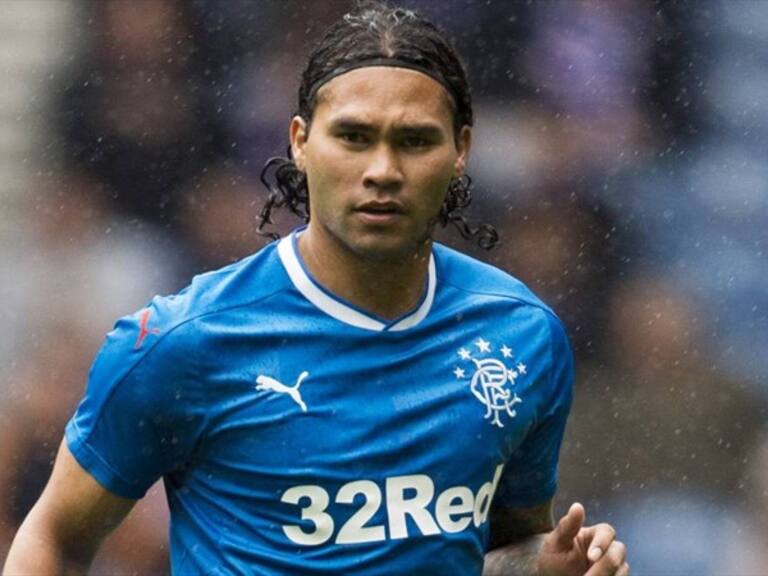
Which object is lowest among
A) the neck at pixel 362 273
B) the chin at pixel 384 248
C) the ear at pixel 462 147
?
the neck at pixel 362 273

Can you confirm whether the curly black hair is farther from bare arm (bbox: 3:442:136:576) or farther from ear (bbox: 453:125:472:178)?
bare arm (bbox: 3:442:136:576)

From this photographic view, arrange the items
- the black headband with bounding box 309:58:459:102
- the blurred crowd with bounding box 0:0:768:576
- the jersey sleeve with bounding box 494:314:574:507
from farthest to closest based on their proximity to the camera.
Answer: the blurred crowd with bounding box 0:0:768:576
the jersey sleeve with bounding box 494:314:574:507
the black headband with bounding box 309:58:459:102

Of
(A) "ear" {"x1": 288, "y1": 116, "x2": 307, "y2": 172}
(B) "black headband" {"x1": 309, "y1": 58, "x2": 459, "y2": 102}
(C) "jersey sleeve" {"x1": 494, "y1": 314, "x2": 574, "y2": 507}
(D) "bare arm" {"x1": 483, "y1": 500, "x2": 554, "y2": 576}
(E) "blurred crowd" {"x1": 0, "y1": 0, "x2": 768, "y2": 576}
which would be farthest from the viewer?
(E) "blurred crowd" {"x1": 0, "y1": 0, "x2": 768, "y2": 576}

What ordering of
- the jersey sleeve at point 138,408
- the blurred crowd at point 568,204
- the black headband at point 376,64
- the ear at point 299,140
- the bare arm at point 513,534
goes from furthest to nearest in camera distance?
the blurred crowd at point 568,204, the bare arm at point 513,534, the ear at point 299,140, the black headband at point 376,64, the jersey sleeve at point 138,408

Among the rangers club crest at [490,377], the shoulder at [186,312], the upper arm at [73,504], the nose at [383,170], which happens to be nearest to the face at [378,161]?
the nose at [383,170]

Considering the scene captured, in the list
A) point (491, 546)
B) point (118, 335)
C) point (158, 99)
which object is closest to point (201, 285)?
point (118, 335)

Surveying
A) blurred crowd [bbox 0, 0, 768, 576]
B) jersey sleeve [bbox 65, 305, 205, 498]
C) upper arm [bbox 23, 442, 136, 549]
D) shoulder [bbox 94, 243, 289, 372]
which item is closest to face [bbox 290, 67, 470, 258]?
shoulder [bbox 94, 243, 289, 372]

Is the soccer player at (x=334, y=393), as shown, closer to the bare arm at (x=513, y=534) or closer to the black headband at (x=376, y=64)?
the black headband at (x=376, y=64)

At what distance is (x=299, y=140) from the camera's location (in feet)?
13.1

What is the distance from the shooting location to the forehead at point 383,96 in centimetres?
379

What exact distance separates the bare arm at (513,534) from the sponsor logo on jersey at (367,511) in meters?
0.44

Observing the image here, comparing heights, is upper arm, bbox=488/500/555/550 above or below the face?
below

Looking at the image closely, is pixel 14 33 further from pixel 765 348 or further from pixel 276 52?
pixel 765 348

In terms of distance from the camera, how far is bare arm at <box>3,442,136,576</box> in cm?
377
